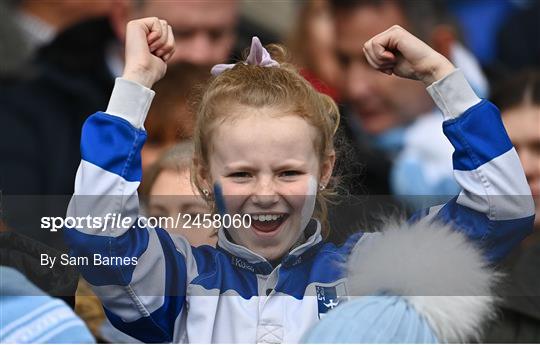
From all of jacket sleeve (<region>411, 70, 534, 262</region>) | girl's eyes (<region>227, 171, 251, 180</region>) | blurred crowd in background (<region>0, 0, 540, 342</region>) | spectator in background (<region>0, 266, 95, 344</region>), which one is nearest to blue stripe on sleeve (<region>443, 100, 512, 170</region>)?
jacket sleeve (<region>411, 70, 534, 262</region>)

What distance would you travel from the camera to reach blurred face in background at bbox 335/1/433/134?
378 centimetres

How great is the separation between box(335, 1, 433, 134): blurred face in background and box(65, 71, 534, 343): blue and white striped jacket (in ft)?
5.79

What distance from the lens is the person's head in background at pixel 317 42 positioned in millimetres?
3893

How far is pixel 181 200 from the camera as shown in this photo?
204 cm

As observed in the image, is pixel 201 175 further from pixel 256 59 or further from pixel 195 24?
pixel 195 24

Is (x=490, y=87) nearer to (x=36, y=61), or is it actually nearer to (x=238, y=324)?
(x=36, y=61)

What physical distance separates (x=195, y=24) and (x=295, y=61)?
1.39 ft

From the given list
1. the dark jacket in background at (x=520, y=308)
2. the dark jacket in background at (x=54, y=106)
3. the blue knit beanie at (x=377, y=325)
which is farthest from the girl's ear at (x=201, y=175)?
the dark jacket in background at (x=54, y=106)

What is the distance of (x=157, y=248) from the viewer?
1999 millimetres

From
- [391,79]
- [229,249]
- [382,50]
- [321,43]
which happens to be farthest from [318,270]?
[321,43]

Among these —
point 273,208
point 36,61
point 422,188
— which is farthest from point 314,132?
point 36,61

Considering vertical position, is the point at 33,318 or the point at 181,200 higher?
the point at 181,200

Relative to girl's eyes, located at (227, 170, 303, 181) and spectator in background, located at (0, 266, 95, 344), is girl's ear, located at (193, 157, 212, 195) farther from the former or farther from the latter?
spectator in background, located at (0, 266, 95, 344)

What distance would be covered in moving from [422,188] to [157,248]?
143 centimetres
